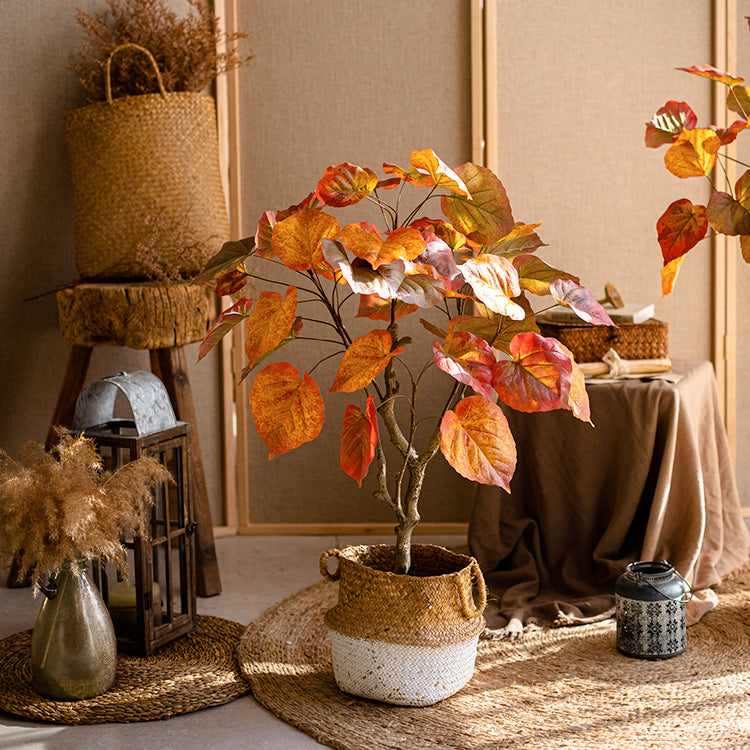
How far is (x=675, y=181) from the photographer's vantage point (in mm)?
3082

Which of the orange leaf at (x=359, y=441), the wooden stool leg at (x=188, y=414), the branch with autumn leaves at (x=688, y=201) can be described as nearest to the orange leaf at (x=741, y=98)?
the branch with autumn leaves at (x=688, y=201)

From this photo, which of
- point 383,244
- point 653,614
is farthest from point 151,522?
point 653,614

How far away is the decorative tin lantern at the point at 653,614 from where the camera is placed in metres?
2.19

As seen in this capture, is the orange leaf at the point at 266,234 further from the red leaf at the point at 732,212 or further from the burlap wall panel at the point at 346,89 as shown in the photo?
the burlap wall panel at the point at 346,89

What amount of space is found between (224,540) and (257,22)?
5.29ft

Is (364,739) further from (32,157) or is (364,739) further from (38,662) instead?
(32,157)

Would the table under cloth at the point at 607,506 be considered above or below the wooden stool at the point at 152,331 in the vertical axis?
below

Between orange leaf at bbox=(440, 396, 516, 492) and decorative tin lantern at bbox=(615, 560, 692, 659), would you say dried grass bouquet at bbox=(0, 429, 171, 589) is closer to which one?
orange leaf at bbox=(440, 396, 516, 492)

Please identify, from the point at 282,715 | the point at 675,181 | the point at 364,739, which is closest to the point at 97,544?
the point at 282,715

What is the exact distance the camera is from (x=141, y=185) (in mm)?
2619

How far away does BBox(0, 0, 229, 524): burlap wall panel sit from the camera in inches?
111

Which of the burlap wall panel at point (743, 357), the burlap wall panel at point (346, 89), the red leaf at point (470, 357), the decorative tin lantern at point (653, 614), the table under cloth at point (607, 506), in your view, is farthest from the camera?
the burlap wall panel at point (743, 357)

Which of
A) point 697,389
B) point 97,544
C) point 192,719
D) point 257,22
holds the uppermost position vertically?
point 257,22

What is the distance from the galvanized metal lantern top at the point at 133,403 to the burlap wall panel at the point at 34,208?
0.65 meters
